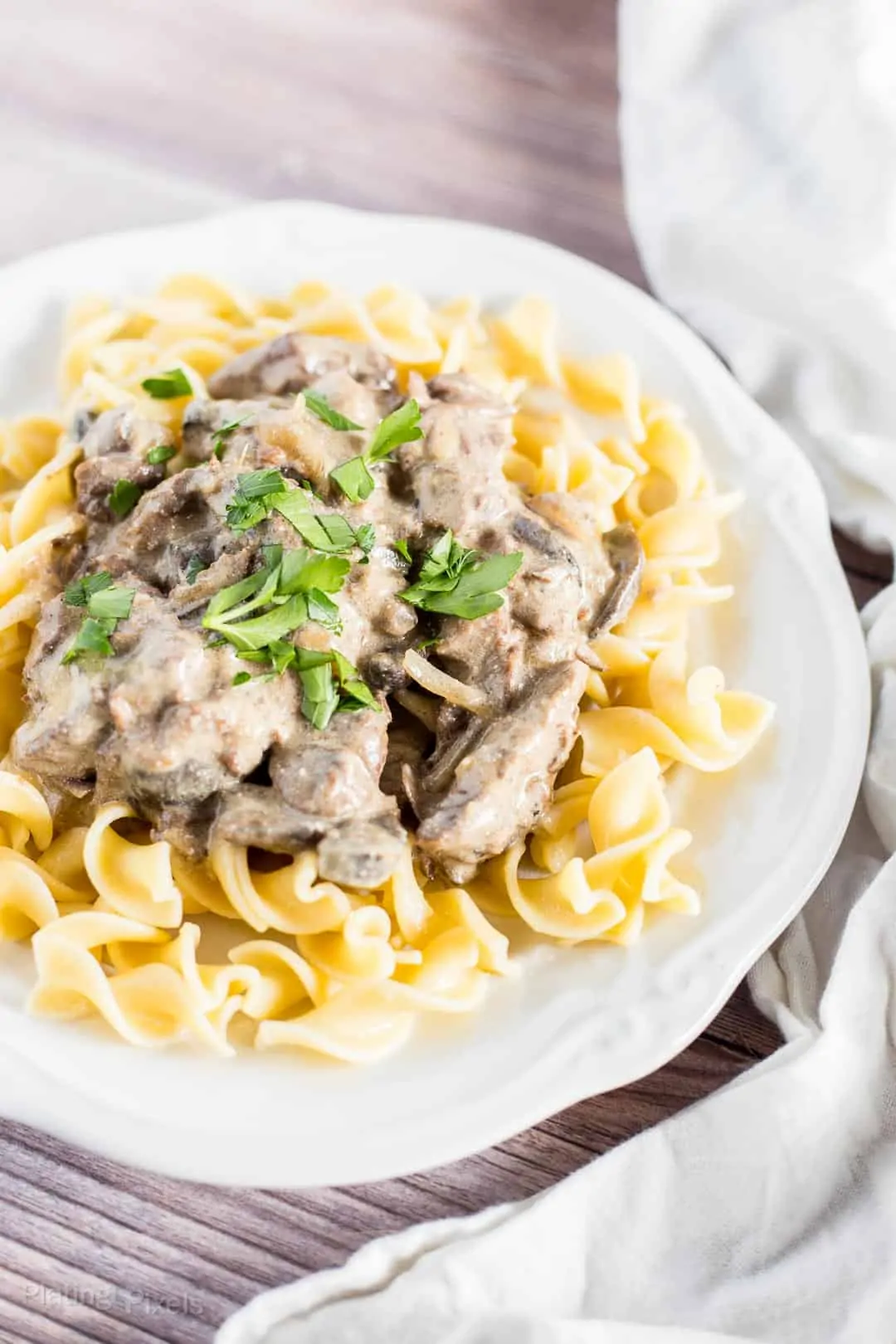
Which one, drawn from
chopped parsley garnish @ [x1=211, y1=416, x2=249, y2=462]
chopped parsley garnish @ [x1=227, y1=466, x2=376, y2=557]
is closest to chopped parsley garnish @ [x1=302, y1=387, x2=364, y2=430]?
chopped parsley garnish @ [x1=211, y1=416, x2=249, y2=462]

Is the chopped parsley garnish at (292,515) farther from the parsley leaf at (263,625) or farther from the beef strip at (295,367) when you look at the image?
the beef strip at (295,367)

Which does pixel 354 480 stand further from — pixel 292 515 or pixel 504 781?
pixel 504 781

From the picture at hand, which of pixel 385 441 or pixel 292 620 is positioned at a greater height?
pixel 385 441

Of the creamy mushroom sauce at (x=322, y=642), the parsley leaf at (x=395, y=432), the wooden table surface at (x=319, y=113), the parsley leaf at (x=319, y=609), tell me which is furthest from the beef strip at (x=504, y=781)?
the wooden table surface at (x=319, y=113)

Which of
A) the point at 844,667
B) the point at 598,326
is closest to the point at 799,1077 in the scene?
the point at 844,667

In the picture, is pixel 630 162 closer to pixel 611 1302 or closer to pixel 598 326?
pixel 598 326

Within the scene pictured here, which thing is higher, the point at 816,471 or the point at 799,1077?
the point at 816,471

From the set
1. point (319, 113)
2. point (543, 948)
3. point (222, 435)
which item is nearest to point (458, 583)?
point (222, 435)
